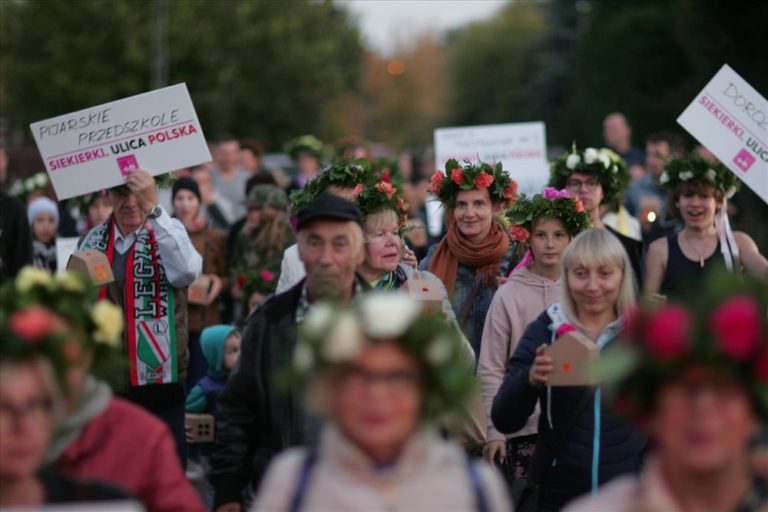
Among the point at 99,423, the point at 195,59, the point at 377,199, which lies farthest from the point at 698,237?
the point at 195,59

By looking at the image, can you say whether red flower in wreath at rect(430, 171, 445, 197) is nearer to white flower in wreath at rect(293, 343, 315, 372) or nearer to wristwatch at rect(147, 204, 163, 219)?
wristwatch at rect(147, 204, 163, 219)

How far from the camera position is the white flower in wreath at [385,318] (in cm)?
464

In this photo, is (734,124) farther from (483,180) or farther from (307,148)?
(307,148)

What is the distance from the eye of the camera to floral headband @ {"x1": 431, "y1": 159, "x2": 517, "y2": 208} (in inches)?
404

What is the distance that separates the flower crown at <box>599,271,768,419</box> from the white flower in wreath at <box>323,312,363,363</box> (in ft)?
2.26

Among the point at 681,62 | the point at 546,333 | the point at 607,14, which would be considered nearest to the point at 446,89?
the point at 607,14

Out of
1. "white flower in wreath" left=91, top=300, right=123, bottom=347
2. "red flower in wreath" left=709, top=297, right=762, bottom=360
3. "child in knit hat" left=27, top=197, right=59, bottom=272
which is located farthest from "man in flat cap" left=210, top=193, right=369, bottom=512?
"child in knit hat" left=27, top=197, right=59, bottom=272

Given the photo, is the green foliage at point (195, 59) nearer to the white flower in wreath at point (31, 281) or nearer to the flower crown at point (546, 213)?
the flower crown at point (546, 213)

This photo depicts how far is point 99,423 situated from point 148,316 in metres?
3.40

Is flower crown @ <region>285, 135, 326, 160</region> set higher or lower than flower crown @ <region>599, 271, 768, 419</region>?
higher

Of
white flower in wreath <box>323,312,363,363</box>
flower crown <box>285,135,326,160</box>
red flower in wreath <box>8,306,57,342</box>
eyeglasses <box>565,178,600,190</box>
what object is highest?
flower crown <box>285,135,326,160</box>

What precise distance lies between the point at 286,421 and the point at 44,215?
9646mm

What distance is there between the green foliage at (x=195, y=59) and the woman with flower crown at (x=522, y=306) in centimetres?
3532

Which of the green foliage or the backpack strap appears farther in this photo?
the green foliage
